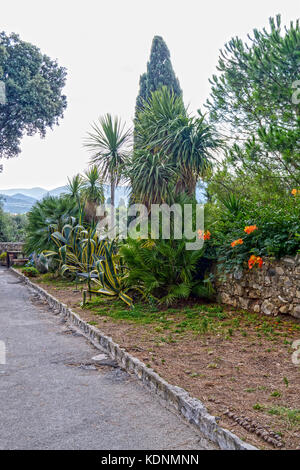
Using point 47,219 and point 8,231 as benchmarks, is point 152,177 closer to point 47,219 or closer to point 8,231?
→ point 47,219

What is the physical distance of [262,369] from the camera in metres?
4.15

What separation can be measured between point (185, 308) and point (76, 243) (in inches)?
219

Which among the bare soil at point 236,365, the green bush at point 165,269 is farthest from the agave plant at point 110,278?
the bare soil at point 236,365

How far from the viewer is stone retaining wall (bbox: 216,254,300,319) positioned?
5895 millimetres

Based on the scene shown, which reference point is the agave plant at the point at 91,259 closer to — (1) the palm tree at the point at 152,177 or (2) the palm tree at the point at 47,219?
(2) the palm tree at the point at 47,219

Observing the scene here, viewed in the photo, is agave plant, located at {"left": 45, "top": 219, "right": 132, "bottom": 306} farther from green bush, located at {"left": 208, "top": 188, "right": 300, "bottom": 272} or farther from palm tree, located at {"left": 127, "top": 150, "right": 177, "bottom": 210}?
green bush, located at {"left": 208, "top": 188, "right": 300, "bottom": 272}

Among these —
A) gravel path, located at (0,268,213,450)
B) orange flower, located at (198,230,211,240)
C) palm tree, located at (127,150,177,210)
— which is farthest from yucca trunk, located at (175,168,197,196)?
gravel path, located at (0,268,213,450)

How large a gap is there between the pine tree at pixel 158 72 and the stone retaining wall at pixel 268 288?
19555 millimetres

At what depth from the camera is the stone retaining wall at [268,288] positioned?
5.89m

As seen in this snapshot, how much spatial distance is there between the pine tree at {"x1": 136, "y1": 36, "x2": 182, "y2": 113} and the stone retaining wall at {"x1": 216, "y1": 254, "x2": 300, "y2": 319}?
19555 millimetres

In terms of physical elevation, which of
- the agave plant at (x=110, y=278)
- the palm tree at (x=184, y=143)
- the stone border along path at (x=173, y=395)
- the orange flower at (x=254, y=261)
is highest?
the palm tree at (x=184, y=143)

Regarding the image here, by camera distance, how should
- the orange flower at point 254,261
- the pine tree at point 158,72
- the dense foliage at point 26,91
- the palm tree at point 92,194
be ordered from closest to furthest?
the orange flower at point 254,261
the palm tree at point 92,194
the dense foliage at point 26,91
the pine tree at point 158,72

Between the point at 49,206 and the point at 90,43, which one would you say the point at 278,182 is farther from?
the point at 49,206

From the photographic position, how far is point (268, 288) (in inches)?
249
